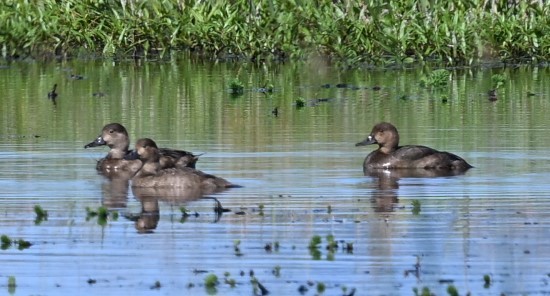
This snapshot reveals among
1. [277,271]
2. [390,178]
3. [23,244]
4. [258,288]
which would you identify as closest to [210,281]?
[258,288]

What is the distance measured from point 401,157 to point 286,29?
1368 cm

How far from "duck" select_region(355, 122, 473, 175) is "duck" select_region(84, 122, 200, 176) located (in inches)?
65.1

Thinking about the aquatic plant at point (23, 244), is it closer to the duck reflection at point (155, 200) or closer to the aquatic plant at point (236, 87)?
the duck reflection at point (155, 200)

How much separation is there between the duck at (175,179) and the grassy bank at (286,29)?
13.5m

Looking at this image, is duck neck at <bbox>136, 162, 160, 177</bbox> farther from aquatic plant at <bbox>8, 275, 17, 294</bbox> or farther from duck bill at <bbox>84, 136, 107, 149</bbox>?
aquatic plant at <bbox>8, 275, 17, 294</bbox>

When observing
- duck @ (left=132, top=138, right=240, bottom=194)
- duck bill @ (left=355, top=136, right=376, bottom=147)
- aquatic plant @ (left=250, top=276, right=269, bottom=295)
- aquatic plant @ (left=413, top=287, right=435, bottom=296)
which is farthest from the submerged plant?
duck bill @ (left=355, top=136, right=376, bottom=147)

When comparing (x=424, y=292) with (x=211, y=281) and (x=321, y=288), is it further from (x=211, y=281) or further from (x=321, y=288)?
(x=211, y=281)

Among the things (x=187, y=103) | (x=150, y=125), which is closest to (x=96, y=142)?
(x=150, y=125)

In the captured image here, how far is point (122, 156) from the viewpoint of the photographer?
54.4ft

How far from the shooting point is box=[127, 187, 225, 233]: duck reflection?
11.8 m

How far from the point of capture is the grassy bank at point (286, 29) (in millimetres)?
28031

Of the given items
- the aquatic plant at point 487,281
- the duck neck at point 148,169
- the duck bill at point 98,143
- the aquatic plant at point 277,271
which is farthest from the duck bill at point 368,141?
the aquatic plant at point 487,281

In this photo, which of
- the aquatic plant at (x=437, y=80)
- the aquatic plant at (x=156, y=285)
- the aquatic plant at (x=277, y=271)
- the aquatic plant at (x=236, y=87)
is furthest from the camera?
the aquatic plant at (x=437, y=80)

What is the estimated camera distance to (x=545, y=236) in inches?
430
